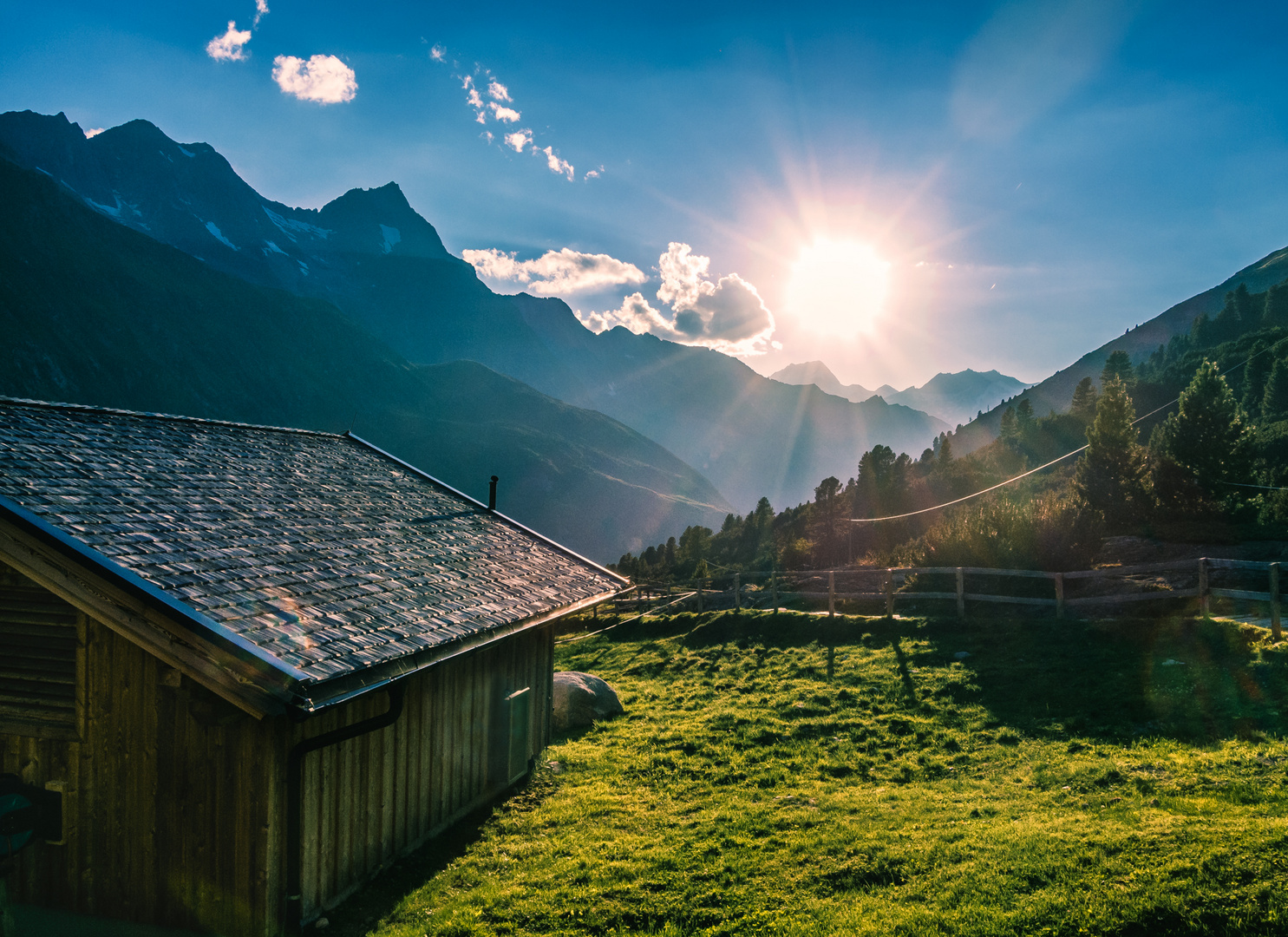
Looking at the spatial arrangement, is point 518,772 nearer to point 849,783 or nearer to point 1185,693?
point 849,783

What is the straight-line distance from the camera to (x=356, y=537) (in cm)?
931

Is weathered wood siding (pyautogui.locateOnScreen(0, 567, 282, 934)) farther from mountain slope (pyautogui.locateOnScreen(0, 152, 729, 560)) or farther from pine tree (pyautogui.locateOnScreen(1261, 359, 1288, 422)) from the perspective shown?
mountain slope (pyautogui.locateOnScreen(0, 152, 729, 560))

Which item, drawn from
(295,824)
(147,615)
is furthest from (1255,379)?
(147,615)

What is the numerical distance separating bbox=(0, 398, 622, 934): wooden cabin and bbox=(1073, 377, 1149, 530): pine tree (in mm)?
33872

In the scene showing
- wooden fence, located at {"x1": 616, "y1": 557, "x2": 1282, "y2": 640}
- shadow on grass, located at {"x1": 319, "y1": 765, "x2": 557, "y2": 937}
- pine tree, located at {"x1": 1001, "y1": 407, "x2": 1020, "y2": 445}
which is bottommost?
shadow on grass, located at {"x1": 319, "y1": 765, "x2": 557, "y2": 937}

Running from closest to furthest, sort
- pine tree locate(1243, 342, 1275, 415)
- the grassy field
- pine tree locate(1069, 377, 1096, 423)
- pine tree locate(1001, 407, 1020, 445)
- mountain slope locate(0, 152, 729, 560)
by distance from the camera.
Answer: the grassy field → pine tree locate(1243, 342, 1275, 415) → pine tree locate(1069, 377, 1096, 423) → pine tree locate(1001, 407, 1020, 445) → mountain slope locate(0, 152, 729, 560)

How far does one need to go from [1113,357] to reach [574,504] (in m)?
141

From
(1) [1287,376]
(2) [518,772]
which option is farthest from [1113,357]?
(2) [518,772]

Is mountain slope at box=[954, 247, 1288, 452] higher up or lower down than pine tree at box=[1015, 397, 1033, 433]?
higher up

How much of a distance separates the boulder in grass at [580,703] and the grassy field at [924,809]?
512 mm

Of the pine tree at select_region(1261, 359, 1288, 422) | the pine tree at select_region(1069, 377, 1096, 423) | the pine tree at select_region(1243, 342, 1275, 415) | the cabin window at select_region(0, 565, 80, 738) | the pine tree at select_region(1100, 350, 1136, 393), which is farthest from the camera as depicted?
the pine tree at select_region(1100, 350, 1136, 393)

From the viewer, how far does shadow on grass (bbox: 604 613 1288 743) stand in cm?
973

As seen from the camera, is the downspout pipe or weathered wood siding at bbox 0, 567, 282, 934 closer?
weathered wood siding at bbox 0, 567, 282, 934

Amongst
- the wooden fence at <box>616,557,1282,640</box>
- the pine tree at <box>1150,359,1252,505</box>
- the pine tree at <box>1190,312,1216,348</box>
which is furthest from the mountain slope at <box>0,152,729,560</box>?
the pine tree at <box>1150,359,1252,505</box>
